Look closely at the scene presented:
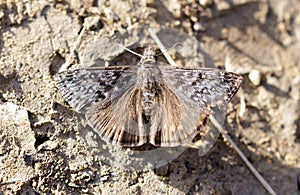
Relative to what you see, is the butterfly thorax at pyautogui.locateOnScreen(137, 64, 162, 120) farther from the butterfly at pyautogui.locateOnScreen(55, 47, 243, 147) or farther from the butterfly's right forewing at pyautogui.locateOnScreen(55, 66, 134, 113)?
the butterfly's right forewing at pyautogui.locateOnScreen(55, 66, 134, 113)

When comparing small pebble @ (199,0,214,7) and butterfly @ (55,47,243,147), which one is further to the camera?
small pebble @ (199,0,214,7)

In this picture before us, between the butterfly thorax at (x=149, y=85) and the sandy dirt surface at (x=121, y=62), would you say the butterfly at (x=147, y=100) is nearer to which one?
the butterfly thorax at (x=149, y=85)

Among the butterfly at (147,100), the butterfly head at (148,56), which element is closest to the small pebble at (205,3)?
the butterfly head at (148,56)

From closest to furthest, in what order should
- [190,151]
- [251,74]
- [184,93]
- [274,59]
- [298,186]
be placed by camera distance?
[184,93] < [190,151] < [298,186] < [251,74] < [274,59]

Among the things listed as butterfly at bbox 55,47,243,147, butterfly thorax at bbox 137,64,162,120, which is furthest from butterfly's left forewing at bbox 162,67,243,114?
butterfly thorax at bbox 137,64,162,120

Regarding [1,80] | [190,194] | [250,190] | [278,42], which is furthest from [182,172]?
[278,42]

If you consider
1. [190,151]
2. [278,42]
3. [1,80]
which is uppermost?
[278,42]

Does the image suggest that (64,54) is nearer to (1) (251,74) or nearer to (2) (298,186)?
(1) (251,74)
